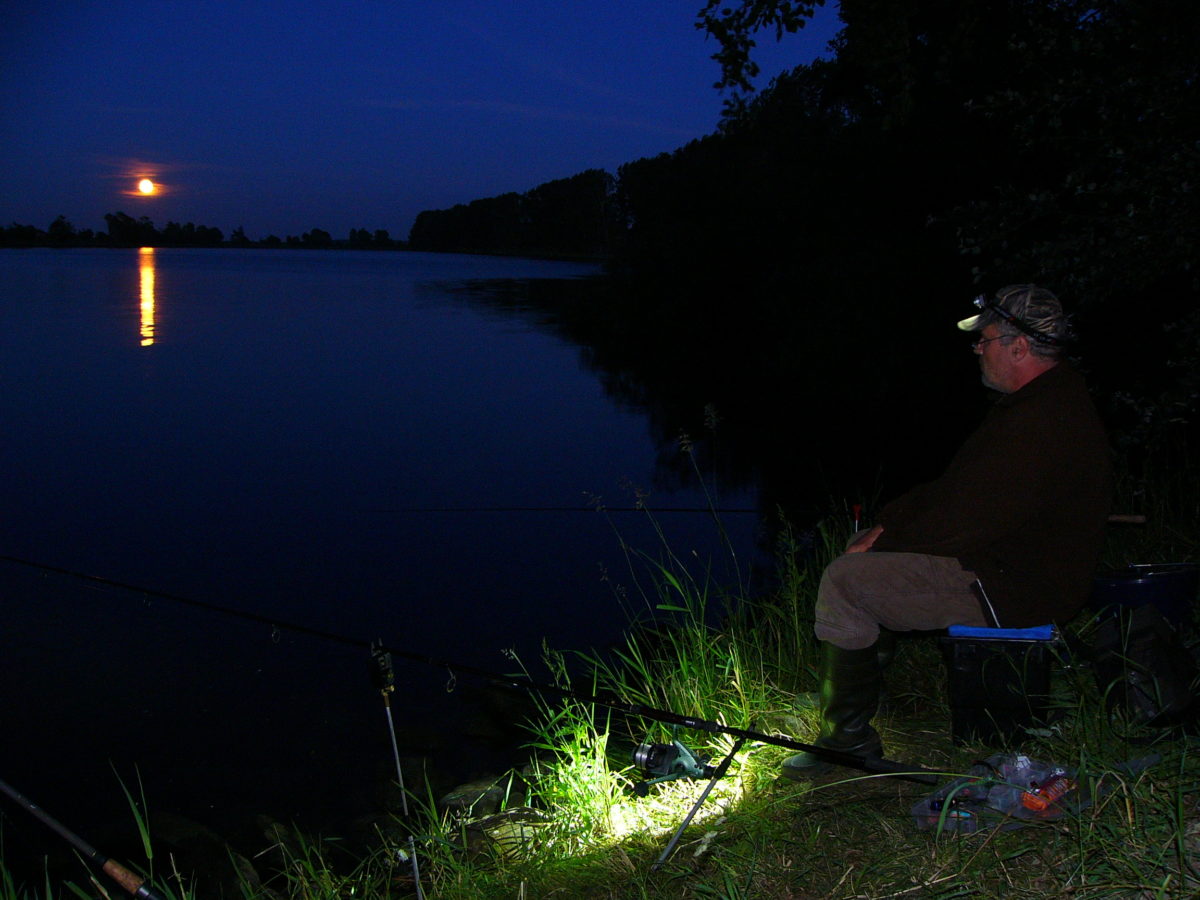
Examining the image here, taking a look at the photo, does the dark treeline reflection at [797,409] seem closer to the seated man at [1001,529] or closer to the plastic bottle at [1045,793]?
the seated man at [1001,529]

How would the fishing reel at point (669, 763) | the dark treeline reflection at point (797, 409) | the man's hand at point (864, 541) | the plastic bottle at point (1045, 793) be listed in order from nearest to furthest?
1. the plastic bottle at point (1045, 793)
2. the man's hand at point (864, 541)
3. the fishing reel at point (669, 763)
4. the dark treeline reflection at point (797, 409)

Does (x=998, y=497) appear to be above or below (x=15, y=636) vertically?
above

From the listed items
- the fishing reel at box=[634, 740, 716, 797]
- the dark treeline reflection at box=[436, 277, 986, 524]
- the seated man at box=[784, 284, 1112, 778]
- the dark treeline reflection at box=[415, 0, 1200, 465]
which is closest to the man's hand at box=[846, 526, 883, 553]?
the seated man at box=[784, 284, 1112, 778]

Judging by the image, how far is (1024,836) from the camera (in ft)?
8.21

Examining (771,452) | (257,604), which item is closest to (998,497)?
(257,604)

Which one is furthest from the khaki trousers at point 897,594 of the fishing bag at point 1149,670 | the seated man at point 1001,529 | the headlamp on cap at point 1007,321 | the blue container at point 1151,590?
the headlamp on cap at point 1007,321

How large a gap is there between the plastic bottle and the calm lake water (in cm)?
210

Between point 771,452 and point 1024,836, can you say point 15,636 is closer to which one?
point 1024,836

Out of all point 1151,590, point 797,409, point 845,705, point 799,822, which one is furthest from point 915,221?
point 799,822

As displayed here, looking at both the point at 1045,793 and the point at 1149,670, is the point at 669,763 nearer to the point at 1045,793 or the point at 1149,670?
the point at 1045,793

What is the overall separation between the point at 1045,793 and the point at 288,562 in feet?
28.6

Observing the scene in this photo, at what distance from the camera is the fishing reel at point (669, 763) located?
3447 millimetres

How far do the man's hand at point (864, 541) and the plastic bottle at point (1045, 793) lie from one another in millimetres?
921

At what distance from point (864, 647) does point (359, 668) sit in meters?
5.12
